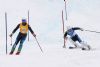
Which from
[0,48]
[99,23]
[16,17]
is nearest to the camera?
[0,48]

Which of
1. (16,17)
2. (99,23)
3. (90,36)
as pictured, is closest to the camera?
(90,36)

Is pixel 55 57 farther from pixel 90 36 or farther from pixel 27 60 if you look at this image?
pixel 90 36

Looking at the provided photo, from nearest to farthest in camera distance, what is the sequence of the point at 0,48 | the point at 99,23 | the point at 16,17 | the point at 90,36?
1. the point at 0,48
2. the point at 90,36
3. the point at 99,23
4. the point at 16,17

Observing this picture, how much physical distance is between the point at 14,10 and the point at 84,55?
70.9 ft

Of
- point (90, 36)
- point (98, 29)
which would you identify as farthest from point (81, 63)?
point (98, 29)

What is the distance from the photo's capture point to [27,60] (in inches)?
637

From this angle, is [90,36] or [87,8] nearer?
[90,36]

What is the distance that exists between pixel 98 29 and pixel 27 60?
652 inches

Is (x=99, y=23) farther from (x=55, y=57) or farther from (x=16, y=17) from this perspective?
(x=55, y=57)

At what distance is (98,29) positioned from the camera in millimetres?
32219

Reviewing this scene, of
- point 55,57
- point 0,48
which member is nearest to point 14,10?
point 0,48

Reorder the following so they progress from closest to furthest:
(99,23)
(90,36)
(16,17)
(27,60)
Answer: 1. (27,60)
2. (90,36)
3. (99,23)
4. (16,17)

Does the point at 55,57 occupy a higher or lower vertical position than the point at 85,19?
lower

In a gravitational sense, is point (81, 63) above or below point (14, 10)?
below
